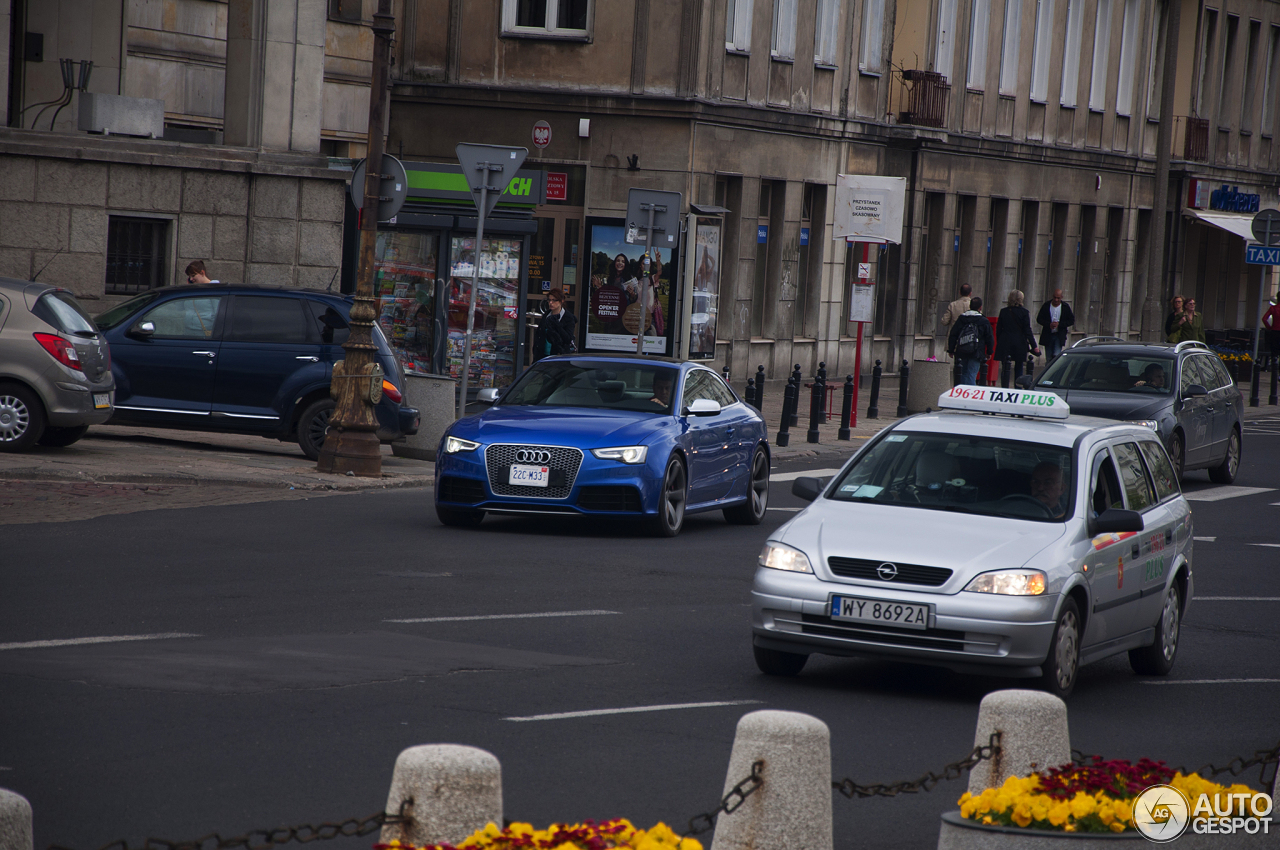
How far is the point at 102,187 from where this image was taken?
23.5m

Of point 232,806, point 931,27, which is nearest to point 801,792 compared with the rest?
point 232,806

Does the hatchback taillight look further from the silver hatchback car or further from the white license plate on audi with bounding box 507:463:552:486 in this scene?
the white license plate on audi with bounding box 507:463:552:486

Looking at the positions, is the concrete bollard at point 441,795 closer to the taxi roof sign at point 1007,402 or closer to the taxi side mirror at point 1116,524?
the taxi side mirror at point 1116,524

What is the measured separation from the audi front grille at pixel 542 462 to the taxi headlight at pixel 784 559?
526 centimetres

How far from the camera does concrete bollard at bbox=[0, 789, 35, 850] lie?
382 cm

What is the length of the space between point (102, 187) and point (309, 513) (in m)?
9.75

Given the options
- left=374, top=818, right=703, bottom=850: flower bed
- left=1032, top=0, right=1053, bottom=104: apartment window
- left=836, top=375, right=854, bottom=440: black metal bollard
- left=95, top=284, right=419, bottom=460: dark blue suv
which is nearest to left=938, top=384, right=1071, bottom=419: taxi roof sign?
left=374, top=818, right=703, bottom=850: flower bed

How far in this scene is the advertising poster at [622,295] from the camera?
30859 mm

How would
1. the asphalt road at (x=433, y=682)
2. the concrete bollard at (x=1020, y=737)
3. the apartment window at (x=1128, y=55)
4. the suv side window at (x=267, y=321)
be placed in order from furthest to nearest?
the apartment window at (x=1128, y=55) < the suv side window at (x=267, y=321) < the asphalt road at (x=433, y=682) < the concrete bollard at (x=1020, y=737)

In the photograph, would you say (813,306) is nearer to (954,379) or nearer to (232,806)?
(954,379)

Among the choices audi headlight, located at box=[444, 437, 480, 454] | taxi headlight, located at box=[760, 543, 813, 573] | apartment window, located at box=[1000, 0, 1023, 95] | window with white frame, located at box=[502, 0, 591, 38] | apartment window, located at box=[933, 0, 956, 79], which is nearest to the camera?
taxi headlight, located at box=[760, 543, 813, 573]

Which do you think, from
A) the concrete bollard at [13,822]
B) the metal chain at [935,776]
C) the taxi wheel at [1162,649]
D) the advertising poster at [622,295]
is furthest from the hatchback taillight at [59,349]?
the advertising poster at [622,295]

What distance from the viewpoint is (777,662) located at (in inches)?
376

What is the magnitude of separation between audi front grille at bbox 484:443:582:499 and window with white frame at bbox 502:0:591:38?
1970 centimetres
